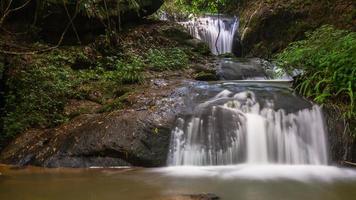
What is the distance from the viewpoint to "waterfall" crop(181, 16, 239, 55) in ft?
43.7

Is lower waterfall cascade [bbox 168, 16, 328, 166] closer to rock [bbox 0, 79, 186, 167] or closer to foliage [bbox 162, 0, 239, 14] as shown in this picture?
rock [bbox 0, 79, 186, 167]

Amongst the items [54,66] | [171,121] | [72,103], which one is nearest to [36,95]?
[72,103]

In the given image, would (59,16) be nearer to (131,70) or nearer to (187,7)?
(131,70)

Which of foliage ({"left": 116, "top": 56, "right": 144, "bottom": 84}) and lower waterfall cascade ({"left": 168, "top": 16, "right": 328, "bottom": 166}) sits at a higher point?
foliage ({"left": 116, "top": 56, "right": 144, "bottom": 84})

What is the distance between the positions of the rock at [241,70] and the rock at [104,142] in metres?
3.37

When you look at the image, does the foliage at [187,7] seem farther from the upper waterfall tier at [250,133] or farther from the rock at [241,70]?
the upper waterfall tier at [250,133]

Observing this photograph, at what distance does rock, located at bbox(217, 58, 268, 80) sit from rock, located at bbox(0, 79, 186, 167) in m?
3.37

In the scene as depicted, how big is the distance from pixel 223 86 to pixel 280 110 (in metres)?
1.51

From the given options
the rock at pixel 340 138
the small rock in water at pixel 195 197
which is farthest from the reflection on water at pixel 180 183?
the rock at pixel 340 138

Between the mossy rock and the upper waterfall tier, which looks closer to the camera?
the upper waterfall tier

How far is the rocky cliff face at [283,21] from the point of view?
456 inches

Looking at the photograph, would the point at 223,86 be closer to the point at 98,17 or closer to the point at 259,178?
the point at 259,178

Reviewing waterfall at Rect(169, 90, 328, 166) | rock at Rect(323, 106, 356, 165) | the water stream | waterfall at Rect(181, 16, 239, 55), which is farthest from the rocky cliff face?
waterfall at Rect(169, 90, 328, 166)

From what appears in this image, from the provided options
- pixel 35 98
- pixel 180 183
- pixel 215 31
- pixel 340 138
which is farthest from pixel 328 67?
pixel 215 31
